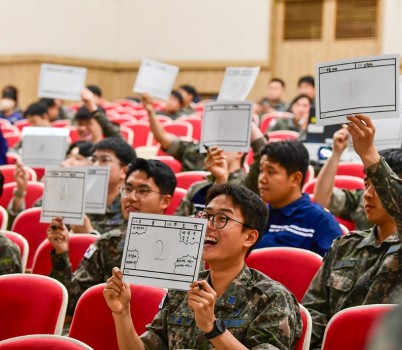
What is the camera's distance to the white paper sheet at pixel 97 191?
4.01 meters

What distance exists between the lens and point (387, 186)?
7.62 feet

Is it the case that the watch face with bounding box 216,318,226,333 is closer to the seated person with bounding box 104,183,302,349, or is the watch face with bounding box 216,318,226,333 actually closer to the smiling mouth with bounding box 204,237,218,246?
the seated person with bounding box 104,183,302,349

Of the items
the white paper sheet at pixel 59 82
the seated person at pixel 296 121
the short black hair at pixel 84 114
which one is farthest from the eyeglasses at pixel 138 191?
the seated person at pixel 296 121

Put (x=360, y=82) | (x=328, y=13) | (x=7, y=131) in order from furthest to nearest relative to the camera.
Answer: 1. (x=328, y=13)
2. (x=7, y=131)
3. (x=360, y=82)

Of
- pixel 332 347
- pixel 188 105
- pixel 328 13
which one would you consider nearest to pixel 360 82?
pixel 332 347

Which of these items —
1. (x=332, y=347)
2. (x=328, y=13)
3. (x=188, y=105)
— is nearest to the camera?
(x=332, y=347)

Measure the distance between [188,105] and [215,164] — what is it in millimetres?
6877

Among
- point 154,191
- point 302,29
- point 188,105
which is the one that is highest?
point 302,29

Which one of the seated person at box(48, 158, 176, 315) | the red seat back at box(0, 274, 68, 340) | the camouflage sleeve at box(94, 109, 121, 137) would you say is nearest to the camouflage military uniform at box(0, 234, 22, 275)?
the seated person at box(48, 158, 176, 315)

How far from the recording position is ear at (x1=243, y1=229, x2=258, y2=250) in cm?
241

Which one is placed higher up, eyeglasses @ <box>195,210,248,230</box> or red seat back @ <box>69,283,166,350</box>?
eyeglasses @ <box>195,210,248,230</box>

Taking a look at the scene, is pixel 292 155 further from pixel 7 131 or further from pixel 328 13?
pixel 328 13

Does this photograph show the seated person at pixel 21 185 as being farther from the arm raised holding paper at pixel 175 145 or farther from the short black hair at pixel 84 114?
the short black hair at pixel 84 114

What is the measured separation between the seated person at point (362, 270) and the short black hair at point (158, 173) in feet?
3.02
